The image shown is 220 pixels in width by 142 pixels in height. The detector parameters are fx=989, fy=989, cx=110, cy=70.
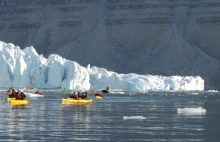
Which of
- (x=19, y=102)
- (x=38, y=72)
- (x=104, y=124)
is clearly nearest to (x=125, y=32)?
(x=38, y=72)

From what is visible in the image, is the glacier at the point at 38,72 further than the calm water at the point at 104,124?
Yes

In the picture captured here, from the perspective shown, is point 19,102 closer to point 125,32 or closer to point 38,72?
point 38,72

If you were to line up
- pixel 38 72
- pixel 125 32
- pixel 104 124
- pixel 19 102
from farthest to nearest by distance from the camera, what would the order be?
pixel 125 32 → pixel 38 72 → pixel 19 102 → pixel 104 124

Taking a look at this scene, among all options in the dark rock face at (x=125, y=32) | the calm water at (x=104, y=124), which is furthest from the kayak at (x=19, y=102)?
the dark rock face at (x=125, y=32)

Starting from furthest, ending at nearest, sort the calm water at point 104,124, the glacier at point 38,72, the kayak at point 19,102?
the glacier at point 38,72, the kayak at point 19,102, the calm water at point 104,124

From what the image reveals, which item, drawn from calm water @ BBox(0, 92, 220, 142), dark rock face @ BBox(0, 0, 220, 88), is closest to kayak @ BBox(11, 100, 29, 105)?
calm water @ BBox(0, 92, 220, 142)

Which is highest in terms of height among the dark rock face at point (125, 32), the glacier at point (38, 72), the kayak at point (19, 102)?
the dark rock face at point (125, 32)

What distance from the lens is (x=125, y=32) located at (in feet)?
515

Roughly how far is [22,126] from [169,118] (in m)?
9.64

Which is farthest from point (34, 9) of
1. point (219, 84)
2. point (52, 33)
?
point (219, 84)

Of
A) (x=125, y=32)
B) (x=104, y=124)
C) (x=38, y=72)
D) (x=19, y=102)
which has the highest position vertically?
(x=125, y=32)

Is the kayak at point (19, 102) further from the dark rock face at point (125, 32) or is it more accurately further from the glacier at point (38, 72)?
the dark rock face at point (125, 32)

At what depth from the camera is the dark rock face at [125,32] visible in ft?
474

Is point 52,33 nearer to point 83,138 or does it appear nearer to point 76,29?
point 76,29
